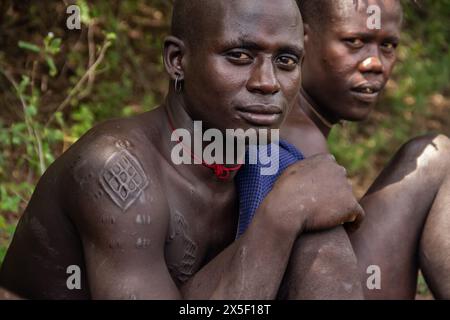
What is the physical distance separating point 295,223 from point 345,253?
200 millimetres

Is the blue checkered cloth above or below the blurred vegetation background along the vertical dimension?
above

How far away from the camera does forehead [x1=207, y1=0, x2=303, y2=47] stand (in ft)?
9.40

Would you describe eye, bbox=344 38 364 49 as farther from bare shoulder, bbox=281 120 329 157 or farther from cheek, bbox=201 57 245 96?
cheek, bbox=201 57 245 96

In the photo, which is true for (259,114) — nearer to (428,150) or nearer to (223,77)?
(223,77)

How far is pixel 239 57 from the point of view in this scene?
2.88 metres

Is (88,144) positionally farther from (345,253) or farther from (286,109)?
(345,253)

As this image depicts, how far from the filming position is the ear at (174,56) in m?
3.02

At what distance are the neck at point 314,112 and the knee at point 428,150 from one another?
0.51 m

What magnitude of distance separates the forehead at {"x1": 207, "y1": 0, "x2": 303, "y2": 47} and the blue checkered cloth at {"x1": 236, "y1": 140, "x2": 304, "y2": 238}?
53 centimetres

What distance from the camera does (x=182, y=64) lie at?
3.02 metres

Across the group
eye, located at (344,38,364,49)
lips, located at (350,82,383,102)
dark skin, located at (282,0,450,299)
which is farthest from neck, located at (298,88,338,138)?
eye, located at (344,38,364,49)

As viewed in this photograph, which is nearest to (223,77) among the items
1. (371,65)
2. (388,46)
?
(371,65)

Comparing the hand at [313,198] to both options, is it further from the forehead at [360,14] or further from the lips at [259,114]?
the forehead at [360,14]
